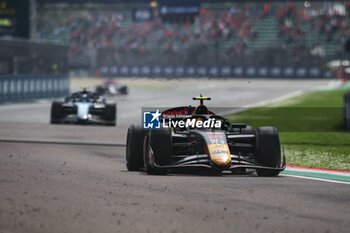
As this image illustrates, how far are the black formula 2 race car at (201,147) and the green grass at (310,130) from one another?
81.2 inches

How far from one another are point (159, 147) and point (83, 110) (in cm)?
1106

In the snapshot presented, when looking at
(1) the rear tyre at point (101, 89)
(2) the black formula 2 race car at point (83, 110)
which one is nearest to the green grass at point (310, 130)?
(2) the black formula 2 race car at point (83, 110)

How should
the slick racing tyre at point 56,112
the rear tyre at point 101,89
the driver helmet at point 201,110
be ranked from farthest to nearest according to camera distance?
the rear tyre at point 101,89, the slick racing tyre at point 56,112, the driver helmet at point 201,110

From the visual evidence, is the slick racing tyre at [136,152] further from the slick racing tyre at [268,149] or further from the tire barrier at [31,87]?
the tire barrier at [31,87]

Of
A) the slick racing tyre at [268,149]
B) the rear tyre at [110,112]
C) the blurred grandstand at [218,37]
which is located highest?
the blurred grandstand at [218,37]

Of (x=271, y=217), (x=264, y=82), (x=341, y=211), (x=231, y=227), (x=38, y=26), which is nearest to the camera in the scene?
(x=231, y=227)

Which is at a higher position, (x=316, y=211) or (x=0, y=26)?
(x=0, y=26)

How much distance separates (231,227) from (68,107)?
1468cm

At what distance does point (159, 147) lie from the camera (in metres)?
9.77

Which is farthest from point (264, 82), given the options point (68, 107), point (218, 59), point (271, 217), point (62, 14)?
point (271, 217)

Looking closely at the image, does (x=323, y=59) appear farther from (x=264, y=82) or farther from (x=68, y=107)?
(x=68, y=107)

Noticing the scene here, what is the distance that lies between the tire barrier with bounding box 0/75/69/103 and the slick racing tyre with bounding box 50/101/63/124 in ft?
36.3

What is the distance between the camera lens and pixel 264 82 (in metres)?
59.6

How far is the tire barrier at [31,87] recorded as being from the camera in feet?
104
